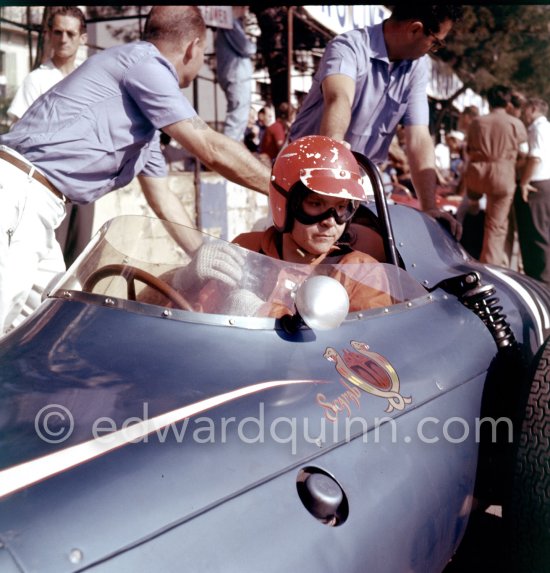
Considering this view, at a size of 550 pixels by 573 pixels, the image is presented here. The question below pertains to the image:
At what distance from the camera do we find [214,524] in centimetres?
148

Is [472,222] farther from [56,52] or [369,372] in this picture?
[369,372]

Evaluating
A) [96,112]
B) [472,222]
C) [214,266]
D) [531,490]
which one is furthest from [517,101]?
[214,266]

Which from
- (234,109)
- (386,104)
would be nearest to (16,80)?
(234,109)

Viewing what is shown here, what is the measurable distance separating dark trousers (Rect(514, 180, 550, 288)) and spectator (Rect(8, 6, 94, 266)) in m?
3.90

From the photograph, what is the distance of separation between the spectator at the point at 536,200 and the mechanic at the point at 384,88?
282 cm

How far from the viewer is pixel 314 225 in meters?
2.63

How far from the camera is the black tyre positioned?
2.21m

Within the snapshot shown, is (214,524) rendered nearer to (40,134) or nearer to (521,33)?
(40,134)

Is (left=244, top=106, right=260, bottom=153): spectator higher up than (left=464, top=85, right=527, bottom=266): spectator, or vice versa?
(left=464, top=85, right=527, bottom=266): spectator

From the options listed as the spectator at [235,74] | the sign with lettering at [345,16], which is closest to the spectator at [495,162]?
the spectator at [235,74]

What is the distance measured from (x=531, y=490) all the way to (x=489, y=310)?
0.65 meters

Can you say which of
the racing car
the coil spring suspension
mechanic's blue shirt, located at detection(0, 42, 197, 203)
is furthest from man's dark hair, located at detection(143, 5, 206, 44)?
the coil spring suspension

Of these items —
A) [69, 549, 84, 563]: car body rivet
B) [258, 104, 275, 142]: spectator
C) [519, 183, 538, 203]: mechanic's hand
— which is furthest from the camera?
[258, 104, 275, 142]: spectator

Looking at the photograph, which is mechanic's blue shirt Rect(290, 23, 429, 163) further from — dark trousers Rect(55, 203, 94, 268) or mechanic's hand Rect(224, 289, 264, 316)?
mechanic's hand Rect(224, 289, 264, 316)
